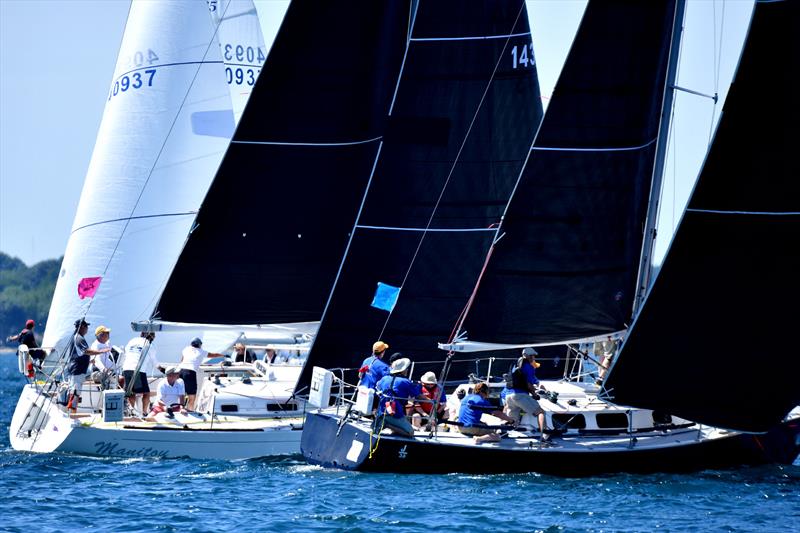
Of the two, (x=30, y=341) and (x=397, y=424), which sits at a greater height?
(x=30, y=341)

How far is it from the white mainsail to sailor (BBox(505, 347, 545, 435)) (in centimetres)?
1057

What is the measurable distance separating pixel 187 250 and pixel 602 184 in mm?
6850

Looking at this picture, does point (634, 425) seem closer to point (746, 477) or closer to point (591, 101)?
point (746, 477)

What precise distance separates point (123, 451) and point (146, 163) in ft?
28.3

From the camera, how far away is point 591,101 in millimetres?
18844

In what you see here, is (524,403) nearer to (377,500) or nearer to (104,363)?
(377,500)

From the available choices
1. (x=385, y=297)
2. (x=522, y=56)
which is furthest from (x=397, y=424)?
(x=522, y=56)

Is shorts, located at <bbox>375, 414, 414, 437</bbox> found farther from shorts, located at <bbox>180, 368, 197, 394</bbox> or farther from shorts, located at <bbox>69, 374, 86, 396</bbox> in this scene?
shorts, located at <bbox>69, 374, 86, 396</bbox>

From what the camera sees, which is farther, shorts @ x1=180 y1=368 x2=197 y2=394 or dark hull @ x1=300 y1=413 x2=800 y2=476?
shorts @ x1=180 y1=368 x2=197 y2=394

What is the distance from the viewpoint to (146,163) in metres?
27.2

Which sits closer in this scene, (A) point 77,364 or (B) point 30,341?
(A) point 77,364

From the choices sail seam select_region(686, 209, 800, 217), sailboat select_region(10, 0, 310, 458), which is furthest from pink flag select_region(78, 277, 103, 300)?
sail seam select_region(686, 209, 800, 217)

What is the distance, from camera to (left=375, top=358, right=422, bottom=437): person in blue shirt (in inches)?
686

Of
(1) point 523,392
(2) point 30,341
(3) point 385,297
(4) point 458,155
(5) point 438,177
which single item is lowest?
(1) point 523,392
